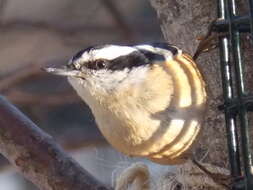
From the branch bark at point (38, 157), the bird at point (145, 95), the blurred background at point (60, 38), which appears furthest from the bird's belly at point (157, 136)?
the blurred background at point (60, 38)

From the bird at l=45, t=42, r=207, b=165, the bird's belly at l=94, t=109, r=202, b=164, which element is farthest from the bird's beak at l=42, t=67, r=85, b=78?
the bird's belly at l=94, t=109, r=202, b=164

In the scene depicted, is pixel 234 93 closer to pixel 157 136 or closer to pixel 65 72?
pixel 157 136

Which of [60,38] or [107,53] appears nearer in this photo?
[107,53]

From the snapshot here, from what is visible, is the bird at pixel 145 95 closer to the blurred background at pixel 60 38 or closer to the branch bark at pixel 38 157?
the branch bark at pixel 38 157

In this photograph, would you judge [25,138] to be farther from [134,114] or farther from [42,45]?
[42,45]

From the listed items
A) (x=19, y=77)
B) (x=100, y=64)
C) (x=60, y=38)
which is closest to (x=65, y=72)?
(x=100, y=64)

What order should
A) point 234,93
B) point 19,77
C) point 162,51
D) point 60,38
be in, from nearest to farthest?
point 234,93
point 162,51
point 19,77
point 60,38
